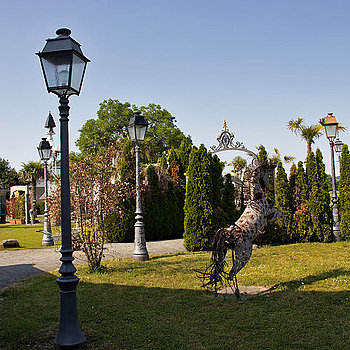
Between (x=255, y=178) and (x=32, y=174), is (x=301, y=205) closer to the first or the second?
(x=255, y=178)

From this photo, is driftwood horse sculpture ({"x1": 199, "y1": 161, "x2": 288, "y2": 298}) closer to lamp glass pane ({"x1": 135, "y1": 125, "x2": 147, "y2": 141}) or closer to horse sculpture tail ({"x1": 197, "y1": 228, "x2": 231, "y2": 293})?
horse sculpture tail ({"x1": 197, "y1": 228, "x2": 231, "y2": 293})

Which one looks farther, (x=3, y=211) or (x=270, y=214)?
(x=3, y=211)

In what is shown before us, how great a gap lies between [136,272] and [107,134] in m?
28.2

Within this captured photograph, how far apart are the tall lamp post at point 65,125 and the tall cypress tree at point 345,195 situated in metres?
11.1

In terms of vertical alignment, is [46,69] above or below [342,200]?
above

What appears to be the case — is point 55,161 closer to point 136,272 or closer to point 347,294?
point 136,272

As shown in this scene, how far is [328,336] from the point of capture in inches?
168

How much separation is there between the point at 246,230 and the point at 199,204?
6.37 meters

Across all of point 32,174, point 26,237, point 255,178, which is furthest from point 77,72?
point 32,174

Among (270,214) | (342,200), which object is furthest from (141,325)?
(342,200)

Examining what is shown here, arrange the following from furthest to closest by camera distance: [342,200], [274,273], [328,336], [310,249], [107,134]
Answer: [107,134] → [342,200] → [310,249] → [274,273] → [328,336]

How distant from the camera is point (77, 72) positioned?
183 inches

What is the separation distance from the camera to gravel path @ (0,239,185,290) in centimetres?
926

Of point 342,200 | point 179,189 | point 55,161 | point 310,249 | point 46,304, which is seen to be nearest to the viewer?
point 46,304
